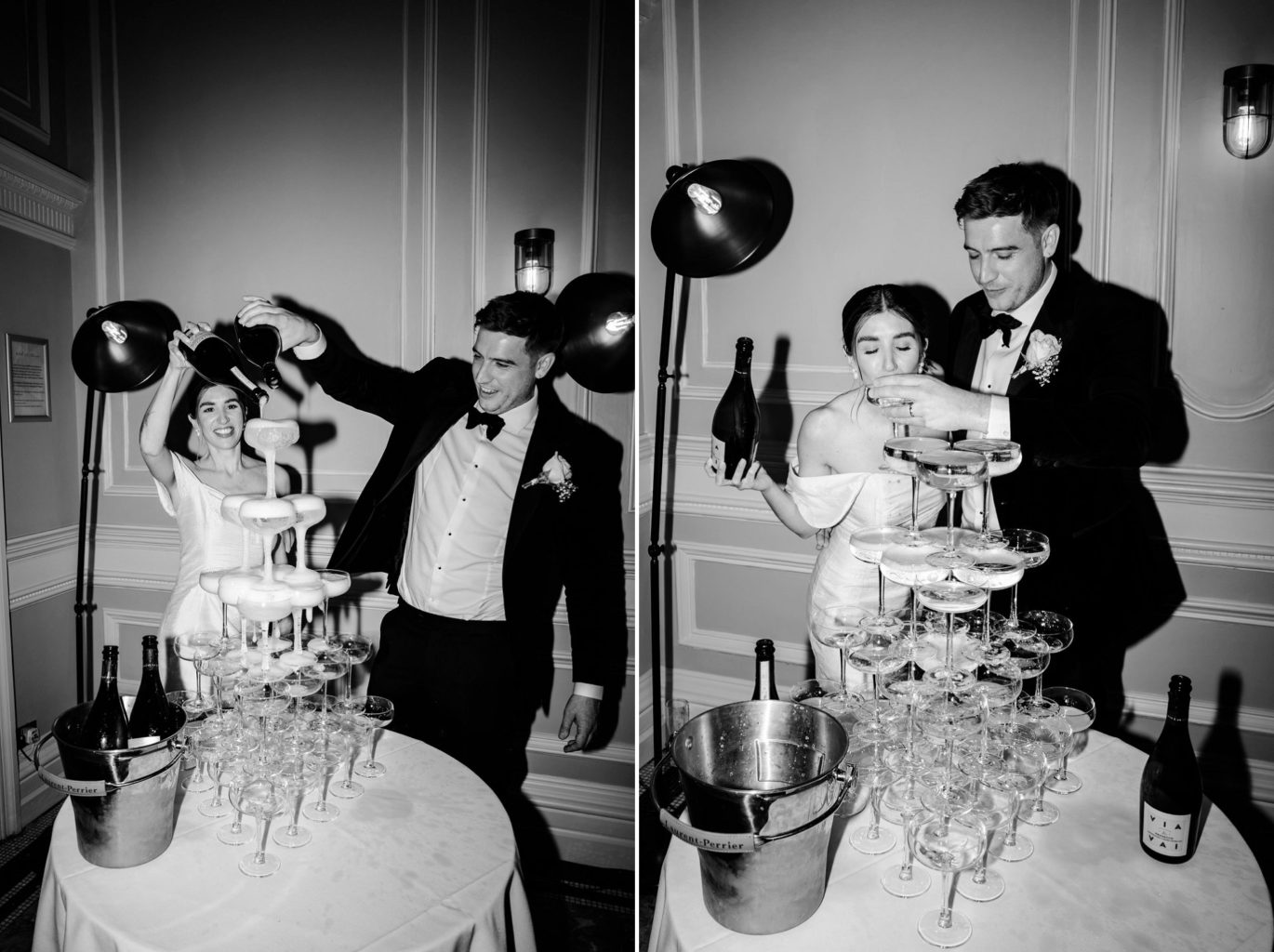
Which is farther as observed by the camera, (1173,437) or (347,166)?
(1173,437)

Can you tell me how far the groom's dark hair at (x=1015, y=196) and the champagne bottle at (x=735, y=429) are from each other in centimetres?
63

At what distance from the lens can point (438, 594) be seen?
195 cm

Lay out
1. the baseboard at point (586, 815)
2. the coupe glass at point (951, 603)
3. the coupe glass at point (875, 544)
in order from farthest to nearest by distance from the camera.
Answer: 1. the baseboard at point (586, 815)
2. the coupe glass at point (875, 544)
3. the coupe glass at point (951, 603)

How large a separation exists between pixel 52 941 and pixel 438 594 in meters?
0.89

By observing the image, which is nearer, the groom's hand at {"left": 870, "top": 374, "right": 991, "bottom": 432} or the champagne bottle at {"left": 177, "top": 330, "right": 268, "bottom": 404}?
the groom's hand at {"left": 870, "top": 374, "right": 991, "bottom": 432}

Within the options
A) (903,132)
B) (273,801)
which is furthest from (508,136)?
(273,801)

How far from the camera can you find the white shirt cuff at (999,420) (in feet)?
5.31

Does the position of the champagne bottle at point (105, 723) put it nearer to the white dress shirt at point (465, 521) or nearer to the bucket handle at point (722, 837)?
the white dress shirt at point (465, 521)

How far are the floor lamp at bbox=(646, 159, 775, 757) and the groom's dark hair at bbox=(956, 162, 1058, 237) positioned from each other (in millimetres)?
496

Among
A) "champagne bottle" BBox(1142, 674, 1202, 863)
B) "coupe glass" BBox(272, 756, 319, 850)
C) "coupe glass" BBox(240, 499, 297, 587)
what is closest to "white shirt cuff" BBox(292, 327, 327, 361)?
"coupe glass" BBox(240, 499, 297, 587)

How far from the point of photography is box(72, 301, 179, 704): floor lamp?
189 cm

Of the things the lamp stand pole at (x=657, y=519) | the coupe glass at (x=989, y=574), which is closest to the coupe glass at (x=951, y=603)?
the coupe glass at (x=989, y=574)

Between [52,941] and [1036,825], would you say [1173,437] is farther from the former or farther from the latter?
[52,941]

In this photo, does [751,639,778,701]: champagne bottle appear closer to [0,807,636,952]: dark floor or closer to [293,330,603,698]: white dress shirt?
[293,330,603,698]: white dress shirt
